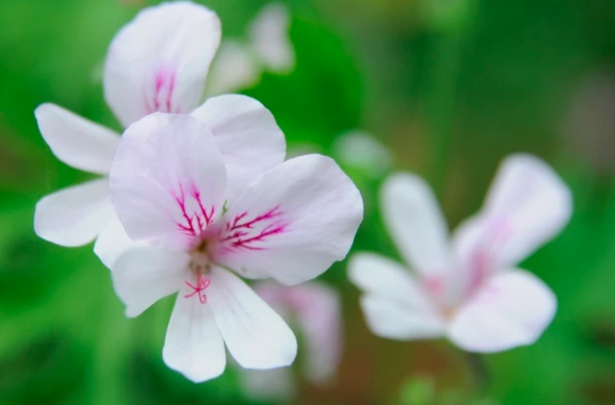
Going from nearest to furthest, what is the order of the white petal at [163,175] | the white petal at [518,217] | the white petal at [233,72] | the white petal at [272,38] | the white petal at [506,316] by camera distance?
the white petal at [163,175] → the white petal at [506,316] → the white petal at [518,217] → the white petal at [233,72] → the white petal at [272,38]

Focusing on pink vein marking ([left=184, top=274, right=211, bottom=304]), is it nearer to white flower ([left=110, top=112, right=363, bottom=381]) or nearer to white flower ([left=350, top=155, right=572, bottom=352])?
white flower ([left=110, top=112, right=363, bottom=381])

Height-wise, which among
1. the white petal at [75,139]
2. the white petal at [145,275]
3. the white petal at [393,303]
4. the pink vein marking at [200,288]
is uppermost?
the white petal at [75,139]

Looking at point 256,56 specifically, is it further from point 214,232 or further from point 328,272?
point 214,232

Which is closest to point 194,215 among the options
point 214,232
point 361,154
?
point 214,232

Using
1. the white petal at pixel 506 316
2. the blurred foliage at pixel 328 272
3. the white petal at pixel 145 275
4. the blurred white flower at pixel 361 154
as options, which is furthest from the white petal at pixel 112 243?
the blurred white flower at pixel 361 154

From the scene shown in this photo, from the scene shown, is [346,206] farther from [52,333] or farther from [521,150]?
[521,150]

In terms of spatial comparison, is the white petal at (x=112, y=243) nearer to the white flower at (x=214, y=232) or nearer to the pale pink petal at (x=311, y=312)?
the white flower at (x=214, y=232)


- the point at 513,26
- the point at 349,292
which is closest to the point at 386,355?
the point at 349,292
